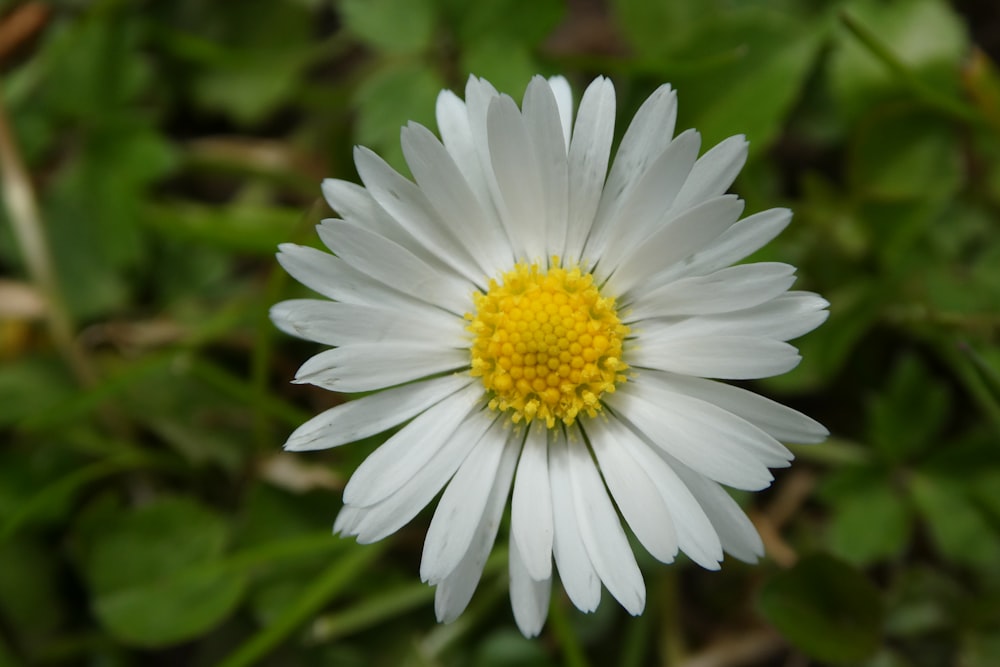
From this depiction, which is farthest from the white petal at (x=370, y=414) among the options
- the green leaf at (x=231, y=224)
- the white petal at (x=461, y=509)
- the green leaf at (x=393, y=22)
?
the green leaf at (x=393, y=22)

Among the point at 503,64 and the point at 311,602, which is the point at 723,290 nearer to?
the point at 503,64

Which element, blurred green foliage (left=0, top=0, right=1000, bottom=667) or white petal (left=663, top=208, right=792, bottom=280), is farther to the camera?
blurred green foliage (left=0, top=0, right=1000, bottom=667)

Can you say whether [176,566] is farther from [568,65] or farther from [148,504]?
[568,65]

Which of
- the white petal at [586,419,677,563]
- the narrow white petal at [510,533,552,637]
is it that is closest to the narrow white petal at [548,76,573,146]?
the white petal at [586,419,677,563]

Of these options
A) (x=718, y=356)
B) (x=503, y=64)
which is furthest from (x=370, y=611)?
(x=503, y=64)

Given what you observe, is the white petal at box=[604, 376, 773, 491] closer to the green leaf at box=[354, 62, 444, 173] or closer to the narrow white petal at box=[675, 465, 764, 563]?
the narrow white petal at box=[675, 465, 764, 563]

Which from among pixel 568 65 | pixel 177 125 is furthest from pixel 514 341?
pixel 177 125
